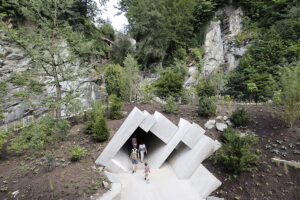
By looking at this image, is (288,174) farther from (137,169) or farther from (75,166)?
(75,166)

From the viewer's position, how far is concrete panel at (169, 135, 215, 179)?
5605 mm

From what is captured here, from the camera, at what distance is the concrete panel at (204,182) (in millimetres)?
4605

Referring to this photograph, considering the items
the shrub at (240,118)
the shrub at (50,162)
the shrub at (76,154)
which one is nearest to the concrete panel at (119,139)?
the shrub at (76,154)

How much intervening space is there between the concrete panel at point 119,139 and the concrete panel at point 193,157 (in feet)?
8.50

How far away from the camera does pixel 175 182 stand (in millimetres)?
5359

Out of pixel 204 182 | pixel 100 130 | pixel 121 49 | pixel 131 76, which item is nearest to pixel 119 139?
pixel 100 130

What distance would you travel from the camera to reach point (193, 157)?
5.78 meters

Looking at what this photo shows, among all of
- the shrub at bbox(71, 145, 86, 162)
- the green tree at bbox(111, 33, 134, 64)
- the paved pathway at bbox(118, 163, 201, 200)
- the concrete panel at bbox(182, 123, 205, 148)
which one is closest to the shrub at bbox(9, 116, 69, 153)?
the shrub at bbox(71, 145, 86, 162)

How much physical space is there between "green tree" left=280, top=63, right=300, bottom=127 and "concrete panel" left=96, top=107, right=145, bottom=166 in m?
5.88

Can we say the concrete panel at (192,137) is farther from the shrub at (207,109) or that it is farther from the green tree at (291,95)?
the green tree at (291,95)

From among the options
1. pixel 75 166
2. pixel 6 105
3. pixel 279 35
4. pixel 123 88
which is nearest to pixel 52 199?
pixel 75 166

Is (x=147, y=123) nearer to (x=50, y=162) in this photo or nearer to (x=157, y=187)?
(x=157, y=187)

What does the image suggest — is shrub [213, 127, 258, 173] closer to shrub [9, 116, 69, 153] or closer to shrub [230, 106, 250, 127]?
shrub [230, 106, 250, 127]

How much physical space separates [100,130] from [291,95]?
8.04 meters
